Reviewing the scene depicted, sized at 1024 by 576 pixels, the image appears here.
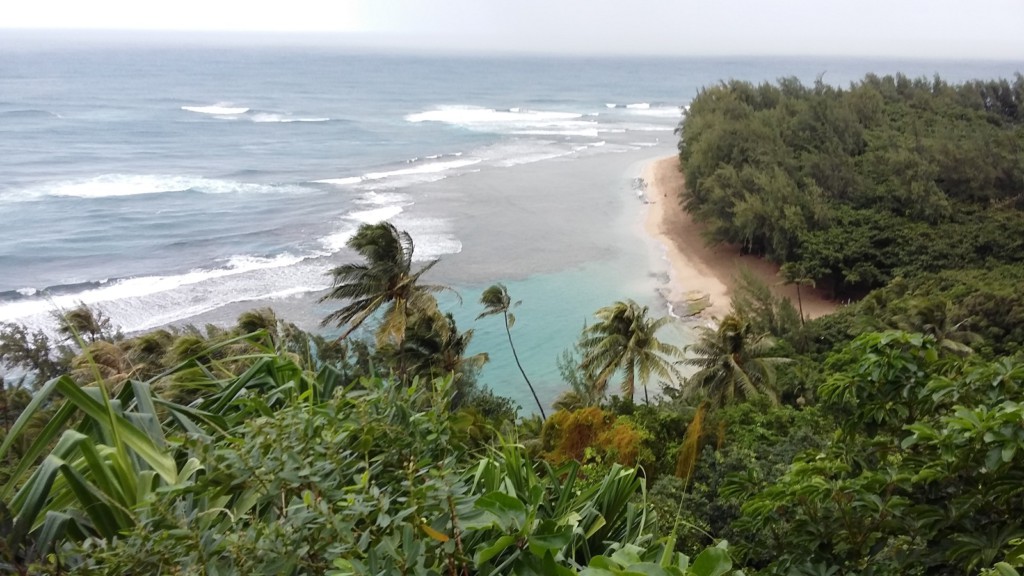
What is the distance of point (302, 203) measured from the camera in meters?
33.2

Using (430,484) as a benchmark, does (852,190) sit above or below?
below

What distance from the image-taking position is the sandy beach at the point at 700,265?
25.8 metres

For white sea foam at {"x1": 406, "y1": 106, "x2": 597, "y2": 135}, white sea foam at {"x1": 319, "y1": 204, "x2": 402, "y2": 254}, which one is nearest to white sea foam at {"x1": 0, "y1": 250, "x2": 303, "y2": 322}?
white sea foam at {"x1": 319, "y1": 204, "x2": 402, "y2": 254}

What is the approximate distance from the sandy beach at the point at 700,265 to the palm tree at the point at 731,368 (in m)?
7.48

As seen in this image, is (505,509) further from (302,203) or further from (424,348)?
(302,203)

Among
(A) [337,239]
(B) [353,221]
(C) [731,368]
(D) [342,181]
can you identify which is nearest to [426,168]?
(D) [342,181]

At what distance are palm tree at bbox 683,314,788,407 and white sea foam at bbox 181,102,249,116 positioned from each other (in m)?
53.4

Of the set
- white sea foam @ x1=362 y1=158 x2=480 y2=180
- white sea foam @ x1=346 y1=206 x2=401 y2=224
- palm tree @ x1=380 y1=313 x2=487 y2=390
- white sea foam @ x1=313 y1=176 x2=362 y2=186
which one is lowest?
palm tree @ x1=380 y1=313 x2=487 y2=390

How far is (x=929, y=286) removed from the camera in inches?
874

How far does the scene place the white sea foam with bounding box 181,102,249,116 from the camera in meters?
60.3

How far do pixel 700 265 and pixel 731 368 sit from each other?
13.7 m

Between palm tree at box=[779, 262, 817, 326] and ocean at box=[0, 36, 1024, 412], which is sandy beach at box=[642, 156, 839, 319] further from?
ocean at box=[0, 36, 1024, 412]

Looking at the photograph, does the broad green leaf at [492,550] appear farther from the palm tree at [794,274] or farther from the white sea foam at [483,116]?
the white sea foam at [483,116]

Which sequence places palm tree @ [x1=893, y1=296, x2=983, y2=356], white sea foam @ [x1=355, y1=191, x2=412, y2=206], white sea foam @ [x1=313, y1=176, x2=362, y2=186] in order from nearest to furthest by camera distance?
1. palm tree @ [x1=893, y1=296, x2=983, y2=356]
2. white sea foam @ [x1=355, y1=191, x2=412, y2=206]
3. white sea foam @ [x1=313, y1=176, x2=362, y2=186]
